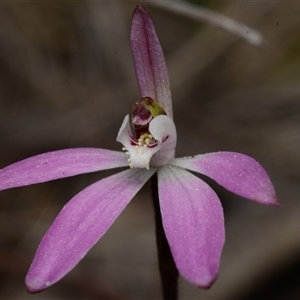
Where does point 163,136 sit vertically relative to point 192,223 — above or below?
above

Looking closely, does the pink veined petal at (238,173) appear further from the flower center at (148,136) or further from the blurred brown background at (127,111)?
the blurred brown background at (127,111)

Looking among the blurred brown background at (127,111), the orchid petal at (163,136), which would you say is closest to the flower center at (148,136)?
the orchid petal at (163,136)

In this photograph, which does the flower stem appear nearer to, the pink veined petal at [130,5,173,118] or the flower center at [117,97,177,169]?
the flower center at [117,97,177,169]

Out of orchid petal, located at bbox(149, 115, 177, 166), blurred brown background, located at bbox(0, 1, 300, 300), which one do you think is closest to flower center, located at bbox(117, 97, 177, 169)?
orchid petal, located at bbox(149, 115, 177, 166)

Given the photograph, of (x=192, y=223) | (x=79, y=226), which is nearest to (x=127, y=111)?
(x=79, y=226)

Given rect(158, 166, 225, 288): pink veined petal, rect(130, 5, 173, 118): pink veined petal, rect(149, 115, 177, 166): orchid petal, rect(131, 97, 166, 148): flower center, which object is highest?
rect(130, 5, 173, 118): pink veined petal

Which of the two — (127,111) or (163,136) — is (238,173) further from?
(127,111)

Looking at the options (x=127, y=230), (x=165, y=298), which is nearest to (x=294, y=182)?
(x=127, y=230)

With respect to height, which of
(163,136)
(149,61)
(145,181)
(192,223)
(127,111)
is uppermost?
(127,111)
